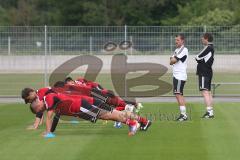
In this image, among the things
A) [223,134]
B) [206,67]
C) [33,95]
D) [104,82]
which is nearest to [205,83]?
[206,67]

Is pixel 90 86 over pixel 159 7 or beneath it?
beneath

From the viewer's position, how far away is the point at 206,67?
17781mm

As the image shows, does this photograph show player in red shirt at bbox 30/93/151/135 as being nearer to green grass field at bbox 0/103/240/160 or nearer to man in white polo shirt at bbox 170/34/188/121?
green grass field at bbox 0/103/240/160

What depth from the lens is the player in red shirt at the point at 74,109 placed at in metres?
14.0

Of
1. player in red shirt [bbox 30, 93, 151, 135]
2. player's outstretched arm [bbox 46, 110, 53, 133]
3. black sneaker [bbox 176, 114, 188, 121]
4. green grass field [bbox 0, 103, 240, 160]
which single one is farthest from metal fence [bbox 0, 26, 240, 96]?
player's outstretched arm [bbox 46, 110, 53, 133]

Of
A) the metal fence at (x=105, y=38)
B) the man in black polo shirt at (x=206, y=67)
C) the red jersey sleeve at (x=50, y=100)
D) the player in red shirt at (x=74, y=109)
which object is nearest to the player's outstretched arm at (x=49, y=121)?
the player in red shirt at (x=74, y=109)

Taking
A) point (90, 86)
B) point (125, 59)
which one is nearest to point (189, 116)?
point (90, 86)

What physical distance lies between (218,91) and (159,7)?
1701 inches

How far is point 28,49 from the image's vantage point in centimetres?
2847

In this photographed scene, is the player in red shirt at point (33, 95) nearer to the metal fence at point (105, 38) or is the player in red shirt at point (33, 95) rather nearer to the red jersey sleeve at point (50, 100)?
the red jersey sleeve at point (50, 100)

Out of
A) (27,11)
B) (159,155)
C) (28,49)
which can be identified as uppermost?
(27,11)

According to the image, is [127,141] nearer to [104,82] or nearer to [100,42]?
[100,42]

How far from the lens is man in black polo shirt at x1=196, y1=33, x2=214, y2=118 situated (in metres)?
17.6

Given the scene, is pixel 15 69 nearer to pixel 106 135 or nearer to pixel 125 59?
pixel 125 59
